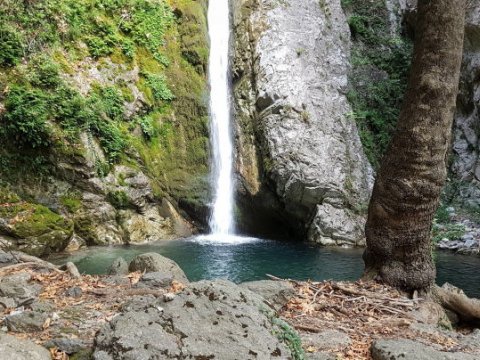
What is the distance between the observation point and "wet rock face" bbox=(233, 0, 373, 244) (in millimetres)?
15164

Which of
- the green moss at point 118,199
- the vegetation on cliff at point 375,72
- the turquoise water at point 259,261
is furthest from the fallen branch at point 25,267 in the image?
the vegetation on cliff at point 375,72

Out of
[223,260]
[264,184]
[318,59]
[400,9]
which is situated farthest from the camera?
[400,9]

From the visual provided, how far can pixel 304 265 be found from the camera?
1132 centimetres

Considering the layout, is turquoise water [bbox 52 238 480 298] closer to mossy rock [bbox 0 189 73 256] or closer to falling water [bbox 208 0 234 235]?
mossy rock [bbox 0 189 73 256]

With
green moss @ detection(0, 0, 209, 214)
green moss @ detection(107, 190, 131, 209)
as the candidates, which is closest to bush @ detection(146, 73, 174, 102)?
green moss @ detection(0, 0, 209, 214)

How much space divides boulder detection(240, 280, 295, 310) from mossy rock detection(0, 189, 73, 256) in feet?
23.5

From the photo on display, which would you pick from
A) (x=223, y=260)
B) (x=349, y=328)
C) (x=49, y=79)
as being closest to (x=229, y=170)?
(x=223, y=260)

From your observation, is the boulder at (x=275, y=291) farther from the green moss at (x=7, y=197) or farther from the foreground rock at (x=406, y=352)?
the green moss at (x=7, y=197)

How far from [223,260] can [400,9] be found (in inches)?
667

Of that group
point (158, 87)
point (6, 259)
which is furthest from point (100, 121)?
point (6, 259)

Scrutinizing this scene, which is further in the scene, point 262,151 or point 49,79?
point 262,151

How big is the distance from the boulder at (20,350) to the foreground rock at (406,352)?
240cm

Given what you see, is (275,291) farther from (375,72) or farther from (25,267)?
(375,72)

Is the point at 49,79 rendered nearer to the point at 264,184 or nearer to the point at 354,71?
the point at 264,184
